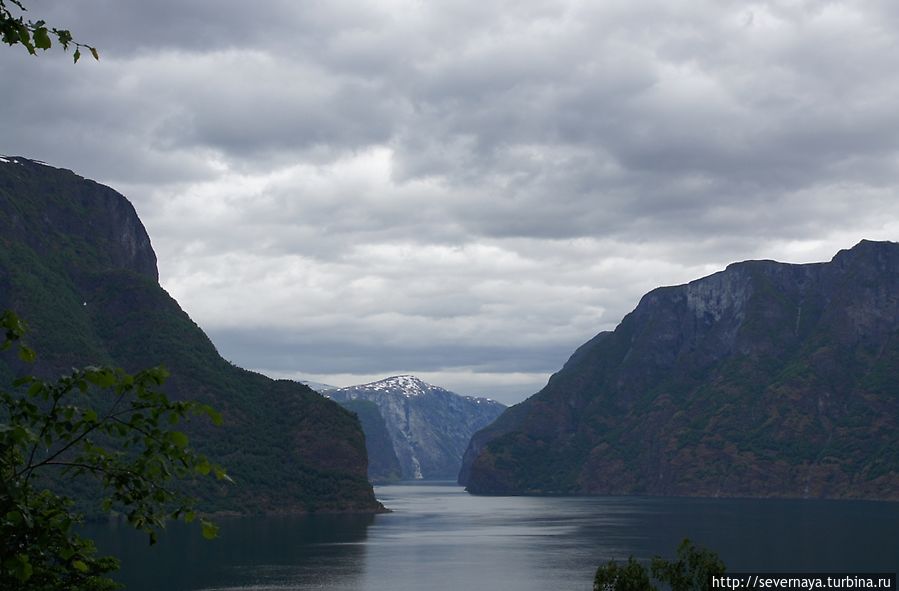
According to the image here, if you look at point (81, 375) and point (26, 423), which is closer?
point (81, 375)

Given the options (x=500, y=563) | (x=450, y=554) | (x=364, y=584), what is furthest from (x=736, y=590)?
(x=450, y=554)

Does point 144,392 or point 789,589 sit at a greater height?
point 144,392

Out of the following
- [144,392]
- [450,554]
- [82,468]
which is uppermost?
[144,392]

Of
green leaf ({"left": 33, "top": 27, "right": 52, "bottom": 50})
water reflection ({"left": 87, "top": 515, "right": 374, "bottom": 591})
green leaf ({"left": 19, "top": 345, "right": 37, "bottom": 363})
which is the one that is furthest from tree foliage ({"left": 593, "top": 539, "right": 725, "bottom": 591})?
water reflection ({"left": 87, "top": 515, "right": 374, "bottom": 591})

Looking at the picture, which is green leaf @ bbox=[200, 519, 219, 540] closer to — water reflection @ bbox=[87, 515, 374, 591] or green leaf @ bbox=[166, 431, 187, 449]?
green leaf @ bbox=[166, 431, 187, 449]

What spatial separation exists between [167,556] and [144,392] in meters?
178

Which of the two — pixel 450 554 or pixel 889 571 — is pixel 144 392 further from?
pixel 450 554

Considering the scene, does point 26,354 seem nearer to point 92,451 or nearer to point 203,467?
point 92,451

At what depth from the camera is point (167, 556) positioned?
178250 millimetres

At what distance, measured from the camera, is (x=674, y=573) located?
59125 millimetres

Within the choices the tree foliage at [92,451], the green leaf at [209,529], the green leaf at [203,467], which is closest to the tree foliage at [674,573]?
the tree foliage at [92,451]

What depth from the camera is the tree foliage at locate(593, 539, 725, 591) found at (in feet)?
194

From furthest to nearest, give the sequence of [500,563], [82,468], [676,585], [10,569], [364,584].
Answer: [500,563]
[364,584]
[676,585]
[82,468]
[10,569]

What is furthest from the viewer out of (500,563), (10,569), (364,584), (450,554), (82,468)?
(450,554)
